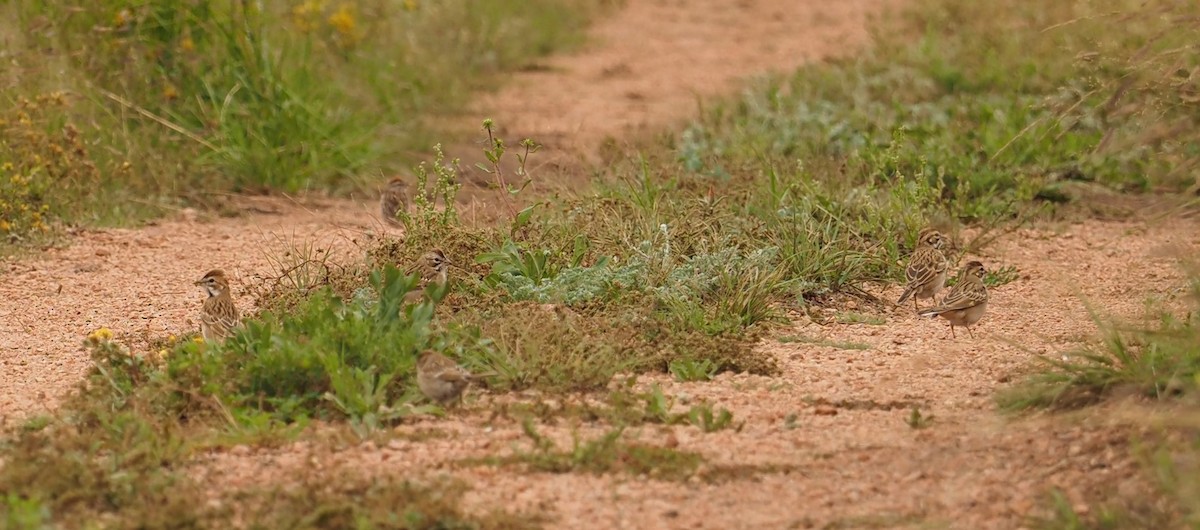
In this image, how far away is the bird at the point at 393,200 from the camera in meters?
9.56

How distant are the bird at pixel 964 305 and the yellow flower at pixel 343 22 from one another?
625 centimetres

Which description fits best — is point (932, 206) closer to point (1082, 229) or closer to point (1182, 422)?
point (1082, 229)

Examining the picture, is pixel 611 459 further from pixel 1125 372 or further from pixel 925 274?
pixel 925 274

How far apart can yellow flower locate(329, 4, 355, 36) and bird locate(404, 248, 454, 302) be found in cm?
530

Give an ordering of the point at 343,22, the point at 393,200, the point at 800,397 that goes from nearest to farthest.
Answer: the point at 800,397, the point at 393,200, the point at 343,22

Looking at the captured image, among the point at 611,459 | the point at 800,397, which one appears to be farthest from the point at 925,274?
the point at 611,459

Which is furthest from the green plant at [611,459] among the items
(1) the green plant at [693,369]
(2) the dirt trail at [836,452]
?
(1) the green plant at [693,369]

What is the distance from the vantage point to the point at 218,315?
7.24m

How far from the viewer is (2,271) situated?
9.02 metres

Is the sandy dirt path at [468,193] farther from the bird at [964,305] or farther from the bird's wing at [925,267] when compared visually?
the bird at [964,305]

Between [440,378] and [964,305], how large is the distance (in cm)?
267

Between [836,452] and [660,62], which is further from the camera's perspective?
[660,62]

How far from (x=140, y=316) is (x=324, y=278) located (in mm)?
1087

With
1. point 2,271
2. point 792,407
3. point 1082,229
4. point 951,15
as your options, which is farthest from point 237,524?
point 951,15
